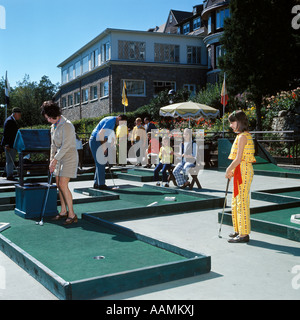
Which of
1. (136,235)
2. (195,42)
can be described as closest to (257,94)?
(136,235)

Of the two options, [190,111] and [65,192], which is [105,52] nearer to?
[190,111]

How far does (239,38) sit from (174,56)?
1753 centimetres

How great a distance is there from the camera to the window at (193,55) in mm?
37844

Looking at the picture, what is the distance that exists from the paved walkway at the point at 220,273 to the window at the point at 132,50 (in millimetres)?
30059

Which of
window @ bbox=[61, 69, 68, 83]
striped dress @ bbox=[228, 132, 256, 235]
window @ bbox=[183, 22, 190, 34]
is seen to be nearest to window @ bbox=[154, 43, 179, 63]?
window @ bbox=[183, 22, 190, 34]

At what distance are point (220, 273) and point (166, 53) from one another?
34344 millimetres

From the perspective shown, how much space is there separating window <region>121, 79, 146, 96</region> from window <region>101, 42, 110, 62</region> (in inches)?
121

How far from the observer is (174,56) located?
36.9 meters

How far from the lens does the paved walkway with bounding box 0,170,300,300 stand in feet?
11.8
